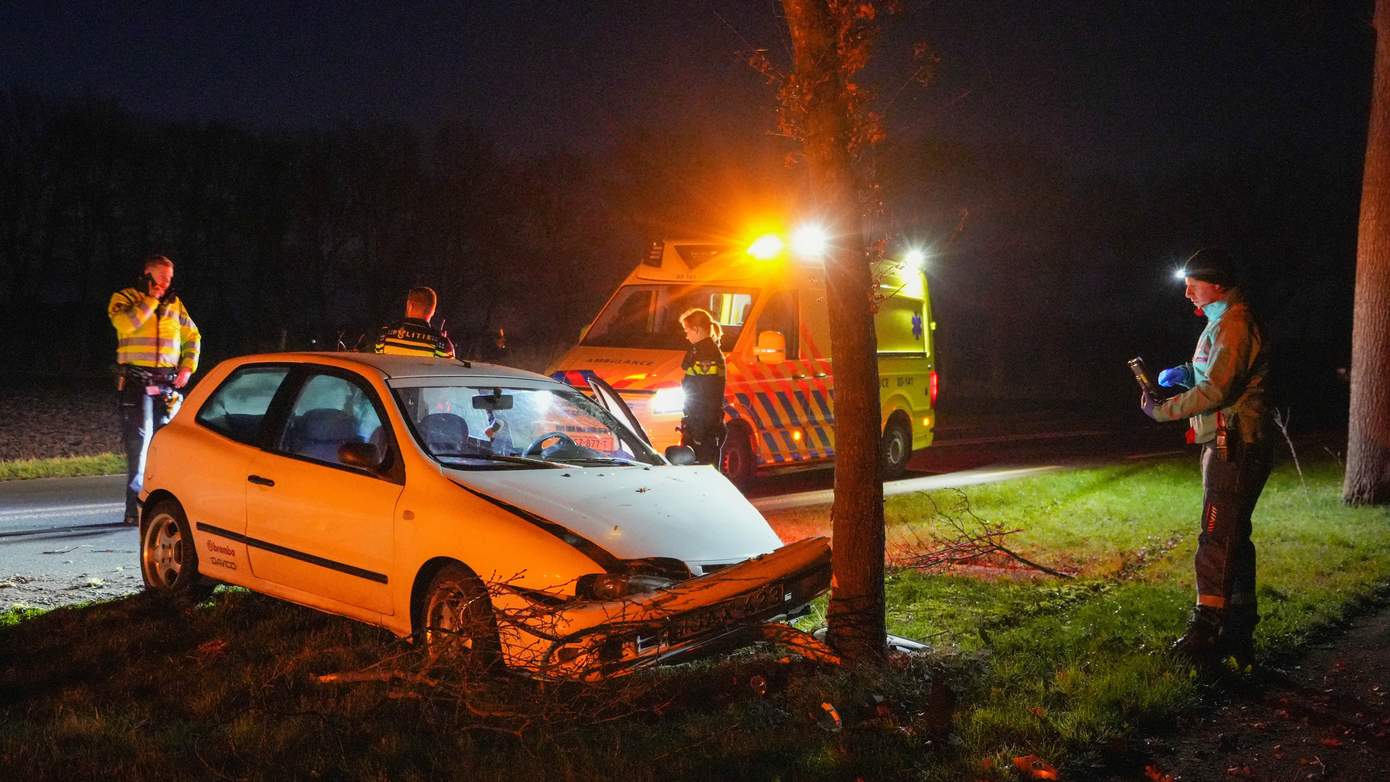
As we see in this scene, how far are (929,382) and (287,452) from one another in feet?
34.7

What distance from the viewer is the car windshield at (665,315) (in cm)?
1201

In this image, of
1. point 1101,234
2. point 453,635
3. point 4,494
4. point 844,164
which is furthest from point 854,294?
point 1101,234

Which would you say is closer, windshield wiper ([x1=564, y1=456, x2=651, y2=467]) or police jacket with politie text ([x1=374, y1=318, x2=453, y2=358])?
windshield wiper ([x1=564, y1=456, x2=651, y2=467])

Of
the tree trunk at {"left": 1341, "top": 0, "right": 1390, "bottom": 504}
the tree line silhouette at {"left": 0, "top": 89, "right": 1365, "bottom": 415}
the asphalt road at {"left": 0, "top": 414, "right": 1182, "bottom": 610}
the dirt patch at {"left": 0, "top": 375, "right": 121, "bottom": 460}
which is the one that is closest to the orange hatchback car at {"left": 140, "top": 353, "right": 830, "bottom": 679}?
the asphalt road at {"left": 0, "top": 414, "right": 1182, "bottom": 610}

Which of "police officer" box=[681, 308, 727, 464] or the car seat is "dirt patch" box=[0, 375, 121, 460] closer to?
"police officer" box=[681, 308, 727, 464]

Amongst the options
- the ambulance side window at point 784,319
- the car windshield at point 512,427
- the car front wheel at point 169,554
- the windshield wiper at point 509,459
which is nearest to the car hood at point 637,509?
the windshield wiper at point 509,459

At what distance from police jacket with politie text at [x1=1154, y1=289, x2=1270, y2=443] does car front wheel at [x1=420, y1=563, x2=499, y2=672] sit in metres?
3.22

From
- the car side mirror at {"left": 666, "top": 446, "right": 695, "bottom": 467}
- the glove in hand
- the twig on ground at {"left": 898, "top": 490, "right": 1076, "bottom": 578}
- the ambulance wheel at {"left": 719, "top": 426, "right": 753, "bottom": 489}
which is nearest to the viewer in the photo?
the glove in hand

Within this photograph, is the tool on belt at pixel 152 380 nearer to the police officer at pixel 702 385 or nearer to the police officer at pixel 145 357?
the police officer at pixel 145 357

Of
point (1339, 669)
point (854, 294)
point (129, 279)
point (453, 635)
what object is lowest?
point (1339, 669)

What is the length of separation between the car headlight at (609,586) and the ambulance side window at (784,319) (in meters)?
7.38

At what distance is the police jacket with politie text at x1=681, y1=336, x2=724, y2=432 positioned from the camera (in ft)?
33.6

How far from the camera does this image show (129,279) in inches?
1452

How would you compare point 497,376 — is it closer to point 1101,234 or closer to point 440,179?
point 440,179
